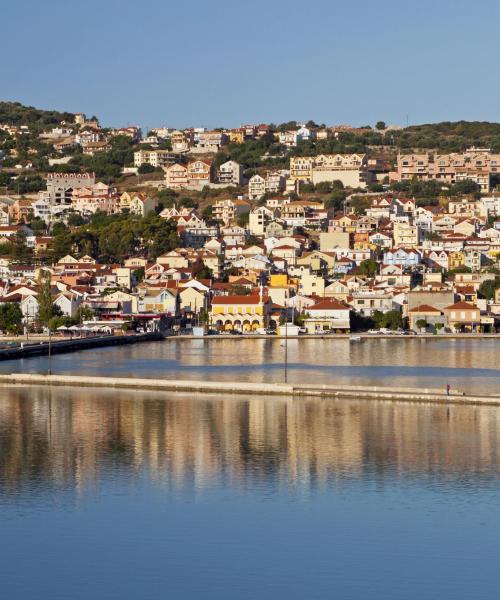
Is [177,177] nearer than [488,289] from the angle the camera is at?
No

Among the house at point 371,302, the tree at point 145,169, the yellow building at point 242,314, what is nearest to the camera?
the yellow building at point 242,314

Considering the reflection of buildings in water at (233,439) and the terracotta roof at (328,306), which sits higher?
the terracotta roof at (328,306)

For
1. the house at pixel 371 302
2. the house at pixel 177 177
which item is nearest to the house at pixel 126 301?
the house at pixel 371 302

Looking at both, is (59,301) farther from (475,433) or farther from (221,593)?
(221,593)

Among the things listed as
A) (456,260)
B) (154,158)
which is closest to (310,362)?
(456,260)

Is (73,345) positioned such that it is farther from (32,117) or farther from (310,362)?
→ (32,117)

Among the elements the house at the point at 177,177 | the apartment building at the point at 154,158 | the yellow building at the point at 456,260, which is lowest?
the yellow building at the point at 456,260

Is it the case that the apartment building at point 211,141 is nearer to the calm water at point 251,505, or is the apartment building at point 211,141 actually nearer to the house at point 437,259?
the house at point 437,259
